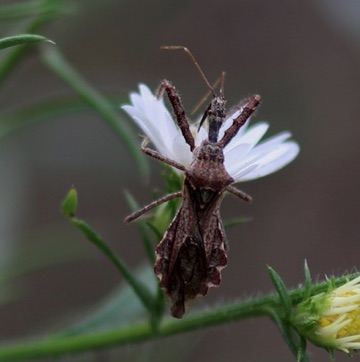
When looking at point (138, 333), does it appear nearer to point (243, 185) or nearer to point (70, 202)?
point (70, 202)

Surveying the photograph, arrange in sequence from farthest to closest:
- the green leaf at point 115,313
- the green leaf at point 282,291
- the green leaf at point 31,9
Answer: the green leaf at point 115,313 → the green leaf at point 31,9 → the green leaf at point 282,291

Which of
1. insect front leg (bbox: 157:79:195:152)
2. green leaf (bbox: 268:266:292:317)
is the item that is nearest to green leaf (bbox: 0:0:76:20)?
insect front leg (bbox: 157:79:195:152)

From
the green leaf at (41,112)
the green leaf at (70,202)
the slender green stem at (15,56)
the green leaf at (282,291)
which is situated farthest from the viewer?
the green leaf at (41,112)

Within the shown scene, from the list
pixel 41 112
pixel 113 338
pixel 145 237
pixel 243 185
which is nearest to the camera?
pixel 145 237

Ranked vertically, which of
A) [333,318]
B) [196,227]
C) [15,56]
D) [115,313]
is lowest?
[333,318]

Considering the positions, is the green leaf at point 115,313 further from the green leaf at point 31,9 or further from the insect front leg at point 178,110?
the green leaf at point 31,9

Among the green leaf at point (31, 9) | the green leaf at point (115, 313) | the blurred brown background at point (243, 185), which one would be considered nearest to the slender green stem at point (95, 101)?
the green leaf at point (31, 9)

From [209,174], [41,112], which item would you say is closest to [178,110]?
[209,174]
